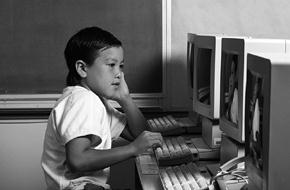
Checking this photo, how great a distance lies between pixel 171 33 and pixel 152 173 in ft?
3.87

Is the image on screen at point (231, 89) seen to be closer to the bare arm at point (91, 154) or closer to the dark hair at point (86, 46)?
the bare arm at point (91, 154)

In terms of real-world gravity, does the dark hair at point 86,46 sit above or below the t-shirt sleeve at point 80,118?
above

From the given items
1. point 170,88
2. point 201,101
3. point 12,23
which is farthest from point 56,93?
point 201,101

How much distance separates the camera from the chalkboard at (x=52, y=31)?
110 inches

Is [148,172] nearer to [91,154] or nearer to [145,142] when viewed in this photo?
[145,142]

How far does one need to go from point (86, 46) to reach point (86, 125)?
373mm

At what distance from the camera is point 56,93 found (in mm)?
2844

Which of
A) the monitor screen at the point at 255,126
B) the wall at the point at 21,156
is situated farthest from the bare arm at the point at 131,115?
the monitor screen at the point at 255,126

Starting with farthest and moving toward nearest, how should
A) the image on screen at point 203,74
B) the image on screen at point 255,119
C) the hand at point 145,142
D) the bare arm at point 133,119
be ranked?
1. the bare arm at point 133,119
2. the image on screen at point 203,74
3. the hand at point 145,142
4. the image on screen at point 255,119

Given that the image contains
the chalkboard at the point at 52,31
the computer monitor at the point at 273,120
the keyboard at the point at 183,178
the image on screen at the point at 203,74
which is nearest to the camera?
the computer monitor at the point at 273,120

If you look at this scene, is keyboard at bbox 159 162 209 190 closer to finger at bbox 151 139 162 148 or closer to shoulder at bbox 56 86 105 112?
finger at bbox 151 139 162 148

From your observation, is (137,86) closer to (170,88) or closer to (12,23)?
(170,88)

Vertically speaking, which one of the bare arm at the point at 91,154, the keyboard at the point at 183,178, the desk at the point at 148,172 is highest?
the bare arm at the point at 91,154

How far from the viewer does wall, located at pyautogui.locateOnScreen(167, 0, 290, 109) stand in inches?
112
